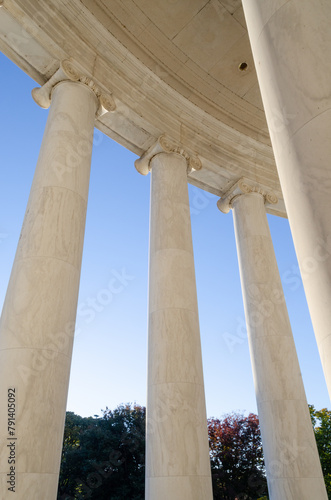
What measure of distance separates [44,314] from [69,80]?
11528cm

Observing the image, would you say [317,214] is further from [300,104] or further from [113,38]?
[113,38]

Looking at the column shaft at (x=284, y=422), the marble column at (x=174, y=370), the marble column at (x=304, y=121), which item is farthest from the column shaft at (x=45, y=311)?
the column shaft at (x=284, y=422)

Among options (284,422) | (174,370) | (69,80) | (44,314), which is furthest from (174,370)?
(69,80)

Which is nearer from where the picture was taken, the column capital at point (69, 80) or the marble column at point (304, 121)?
the marble column at point (304, 121)

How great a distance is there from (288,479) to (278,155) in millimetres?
154874

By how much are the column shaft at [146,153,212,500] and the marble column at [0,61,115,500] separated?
44076mm

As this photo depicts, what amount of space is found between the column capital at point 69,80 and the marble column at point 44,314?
57.4 ft

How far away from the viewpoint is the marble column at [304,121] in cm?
5566

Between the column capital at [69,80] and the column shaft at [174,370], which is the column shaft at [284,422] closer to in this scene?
the column shaft at [174,370]

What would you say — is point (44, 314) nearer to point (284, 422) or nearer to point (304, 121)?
point (304, 121)

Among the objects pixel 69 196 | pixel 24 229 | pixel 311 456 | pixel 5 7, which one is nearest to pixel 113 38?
pixel 5 7

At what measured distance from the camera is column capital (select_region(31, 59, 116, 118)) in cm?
16875

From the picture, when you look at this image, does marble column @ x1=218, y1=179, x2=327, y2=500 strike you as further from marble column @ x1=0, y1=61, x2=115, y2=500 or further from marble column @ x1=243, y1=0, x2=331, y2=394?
marble column @ x1=243, y1=0, x2=331, y2=394

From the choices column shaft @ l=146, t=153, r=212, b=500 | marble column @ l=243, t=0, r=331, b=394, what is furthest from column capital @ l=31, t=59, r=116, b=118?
marble column @ l=243, t=0, r=331, b=394
